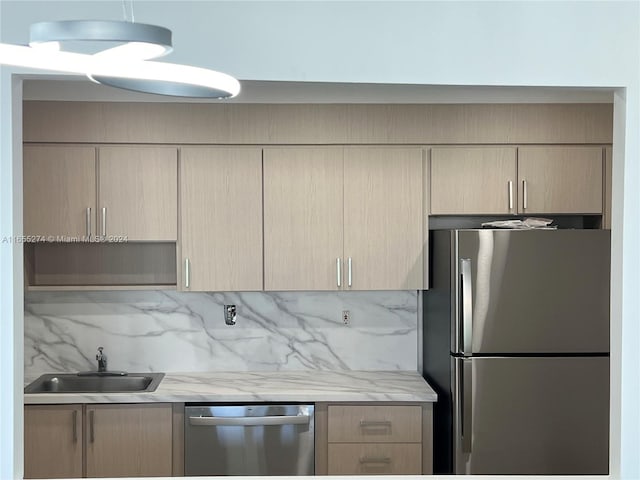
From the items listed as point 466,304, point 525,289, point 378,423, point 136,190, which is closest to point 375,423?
point 378,423

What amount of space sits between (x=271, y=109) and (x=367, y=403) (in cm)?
157

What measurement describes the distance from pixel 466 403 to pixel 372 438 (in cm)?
54

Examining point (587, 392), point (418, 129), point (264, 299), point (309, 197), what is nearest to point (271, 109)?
point (309, 197)

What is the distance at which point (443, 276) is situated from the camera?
11.6 feet

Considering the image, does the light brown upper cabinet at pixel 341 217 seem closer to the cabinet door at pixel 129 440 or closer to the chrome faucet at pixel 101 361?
the cabinet door at pixel 129 440

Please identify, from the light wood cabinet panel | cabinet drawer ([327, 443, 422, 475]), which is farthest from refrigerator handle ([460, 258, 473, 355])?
the light wood cabinet panel

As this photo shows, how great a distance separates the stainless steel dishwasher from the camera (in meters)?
3.53

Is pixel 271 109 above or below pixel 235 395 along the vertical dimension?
above

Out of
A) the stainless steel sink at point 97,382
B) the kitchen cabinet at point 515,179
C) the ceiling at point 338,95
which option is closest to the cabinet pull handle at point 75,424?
the stainless steel sink at point 97,382

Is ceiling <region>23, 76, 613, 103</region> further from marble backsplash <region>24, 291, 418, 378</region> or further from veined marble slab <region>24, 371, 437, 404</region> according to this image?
veined marble slab <region>24, 371, 437, 404</region>

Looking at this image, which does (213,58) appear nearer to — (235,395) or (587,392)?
(235,395)

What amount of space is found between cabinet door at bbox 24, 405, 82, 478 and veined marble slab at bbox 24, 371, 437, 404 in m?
0.06

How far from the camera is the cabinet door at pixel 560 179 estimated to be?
3.75m

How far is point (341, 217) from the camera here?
→ 377 centimetres
